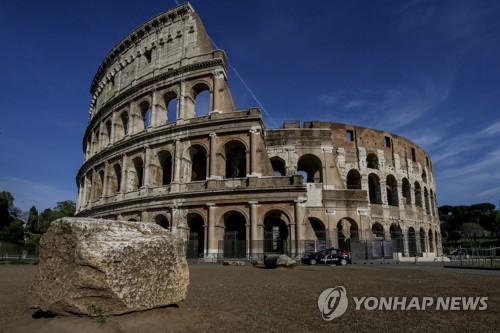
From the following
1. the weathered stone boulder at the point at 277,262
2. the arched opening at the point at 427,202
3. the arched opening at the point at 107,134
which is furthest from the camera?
the arched opening at the point at 427,202

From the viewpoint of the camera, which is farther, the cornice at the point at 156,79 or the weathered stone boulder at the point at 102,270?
the cornice at the point at 156,79

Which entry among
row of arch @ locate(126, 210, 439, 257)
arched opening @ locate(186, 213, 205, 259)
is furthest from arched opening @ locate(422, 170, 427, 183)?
arched opening @ locate(186, 213, 205, 259)

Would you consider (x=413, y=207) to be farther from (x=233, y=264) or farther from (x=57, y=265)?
(x=57, y=265)

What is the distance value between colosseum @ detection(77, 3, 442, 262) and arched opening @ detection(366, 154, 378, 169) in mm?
184

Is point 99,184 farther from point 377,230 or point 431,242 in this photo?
point 431,242

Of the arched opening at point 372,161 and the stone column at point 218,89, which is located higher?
the stone column at point 218,89

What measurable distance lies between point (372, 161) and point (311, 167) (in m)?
6.88

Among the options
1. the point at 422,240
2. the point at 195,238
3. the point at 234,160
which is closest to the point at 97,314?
the point at 195,238

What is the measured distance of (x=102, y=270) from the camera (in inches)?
157

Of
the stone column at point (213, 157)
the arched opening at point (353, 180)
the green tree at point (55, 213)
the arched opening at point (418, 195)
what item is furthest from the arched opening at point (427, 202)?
the green tree at point (55, 213)

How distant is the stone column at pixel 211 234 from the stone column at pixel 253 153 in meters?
3.20

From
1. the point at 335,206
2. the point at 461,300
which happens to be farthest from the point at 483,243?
the point at 461,300

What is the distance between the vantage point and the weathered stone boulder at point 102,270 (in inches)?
158

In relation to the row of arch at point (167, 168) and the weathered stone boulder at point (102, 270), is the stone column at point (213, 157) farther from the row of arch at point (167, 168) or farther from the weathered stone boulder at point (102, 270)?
the weathered stone boulder at point (102, 270)
